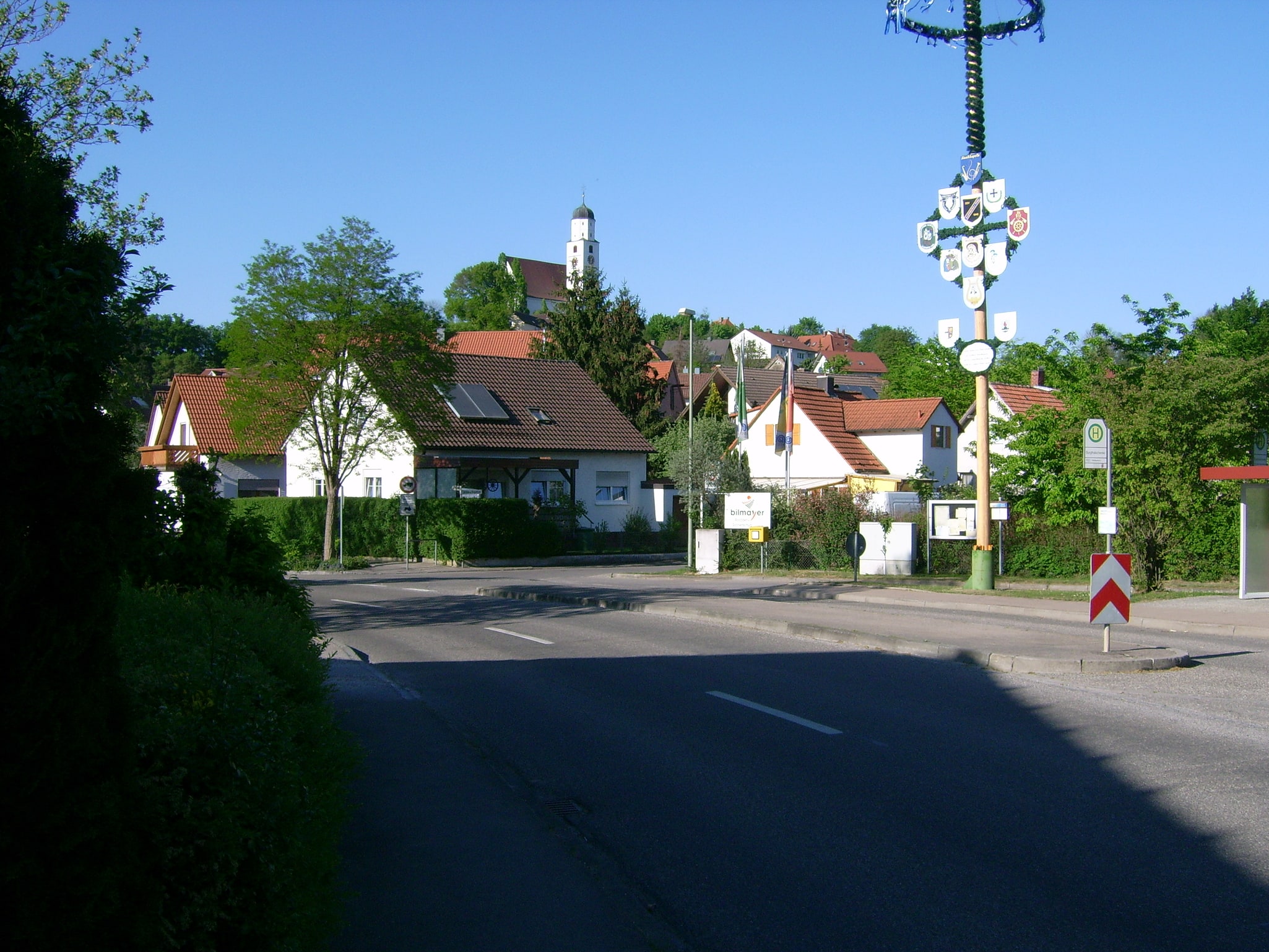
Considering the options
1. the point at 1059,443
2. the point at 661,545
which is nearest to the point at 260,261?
the point at 661,545

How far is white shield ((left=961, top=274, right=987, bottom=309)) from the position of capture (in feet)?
75.7

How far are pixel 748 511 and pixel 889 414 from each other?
3155 cm

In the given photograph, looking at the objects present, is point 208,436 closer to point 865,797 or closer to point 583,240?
point 865,797

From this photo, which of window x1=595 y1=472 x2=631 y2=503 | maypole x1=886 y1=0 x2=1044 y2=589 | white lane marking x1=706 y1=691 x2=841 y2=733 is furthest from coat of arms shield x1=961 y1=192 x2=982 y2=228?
window x1=595 y1=472 x2=631 y2=503

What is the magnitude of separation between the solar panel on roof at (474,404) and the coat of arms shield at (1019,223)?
23952 mm

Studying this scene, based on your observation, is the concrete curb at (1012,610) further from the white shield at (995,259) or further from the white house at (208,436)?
the white house at (208,436)

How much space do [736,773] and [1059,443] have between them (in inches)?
842

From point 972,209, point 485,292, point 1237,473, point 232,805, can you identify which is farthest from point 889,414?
point 485,292

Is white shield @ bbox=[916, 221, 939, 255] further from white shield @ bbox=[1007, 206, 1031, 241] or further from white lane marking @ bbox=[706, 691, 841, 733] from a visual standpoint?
white lane marking @ bbox=[706, 691, 841, 733]

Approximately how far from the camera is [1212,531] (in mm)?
23562

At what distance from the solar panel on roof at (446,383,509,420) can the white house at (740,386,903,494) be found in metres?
13.2

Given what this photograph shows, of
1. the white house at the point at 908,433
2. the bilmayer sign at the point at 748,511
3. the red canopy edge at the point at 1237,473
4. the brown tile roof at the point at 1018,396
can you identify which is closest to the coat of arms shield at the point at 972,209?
the red canopy edge at the point at 1237,473

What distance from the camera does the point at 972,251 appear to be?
23062 mm

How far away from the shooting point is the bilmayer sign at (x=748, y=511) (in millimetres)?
29484
